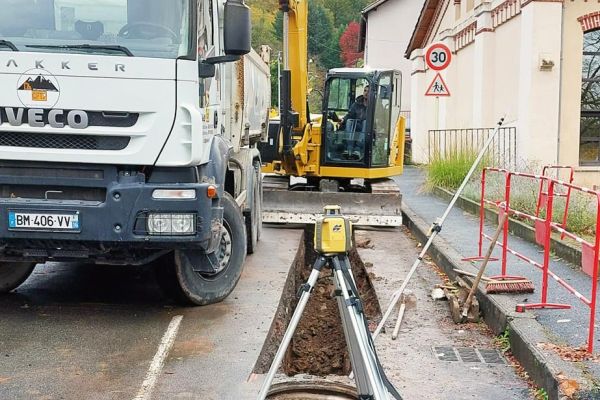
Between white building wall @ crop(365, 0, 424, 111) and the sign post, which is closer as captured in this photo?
the sign post

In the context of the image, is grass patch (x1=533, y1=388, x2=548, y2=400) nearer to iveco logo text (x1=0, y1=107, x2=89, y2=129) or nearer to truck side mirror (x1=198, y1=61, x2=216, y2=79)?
truck side mirror (x1=198, y1=61, x2=216, y2=79)

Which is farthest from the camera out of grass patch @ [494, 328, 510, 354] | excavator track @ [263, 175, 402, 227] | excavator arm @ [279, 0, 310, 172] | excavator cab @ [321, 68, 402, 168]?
excavator cab @ [321, 68, 402, 168]

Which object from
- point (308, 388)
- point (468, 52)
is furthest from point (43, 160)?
point (468, 52)

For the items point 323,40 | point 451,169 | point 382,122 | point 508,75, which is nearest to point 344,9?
point 323,40

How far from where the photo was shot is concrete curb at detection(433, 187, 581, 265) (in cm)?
977

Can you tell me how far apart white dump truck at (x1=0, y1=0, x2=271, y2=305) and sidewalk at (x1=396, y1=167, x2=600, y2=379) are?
3.18 m

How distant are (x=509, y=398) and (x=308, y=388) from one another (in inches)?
64.1

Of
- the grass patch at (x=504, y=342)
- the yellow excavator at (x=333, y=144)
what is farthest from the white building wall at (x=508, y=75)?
the grass patch at (x=504, y=342)

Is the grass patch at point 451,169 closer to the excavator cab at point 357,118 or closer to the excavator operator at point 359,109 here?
the excavator cab at point 357,118

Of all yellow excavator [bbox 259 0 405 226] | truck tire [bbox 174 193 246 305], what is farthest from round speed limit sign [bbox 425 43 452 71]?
truck tire [bbox 174 193 246 305]

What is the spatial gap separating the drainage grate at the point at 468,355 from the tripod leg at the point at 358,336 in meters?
2.60

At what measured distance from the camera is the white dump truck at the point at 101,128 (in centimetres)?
604

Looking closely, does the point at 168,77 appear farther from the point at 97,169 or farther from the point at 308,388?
the point at 308,388

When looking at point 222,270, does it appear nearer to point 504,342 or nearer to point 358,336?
point 504,342
